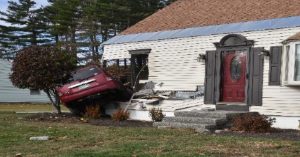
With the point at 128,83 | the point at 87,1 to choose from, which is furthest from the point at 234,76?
the point at 87,1

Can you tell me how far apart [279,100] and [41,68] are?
8.99m

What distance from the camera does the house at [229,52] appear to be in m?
15.9

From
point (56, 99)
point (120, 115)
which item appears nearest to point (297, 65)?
point (120, 115)

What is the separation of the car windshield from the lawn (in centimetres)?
608

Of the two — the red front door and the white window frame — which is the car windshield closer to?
the red front door

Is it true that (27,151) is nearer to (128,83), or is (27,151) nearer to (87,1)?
(128,83)

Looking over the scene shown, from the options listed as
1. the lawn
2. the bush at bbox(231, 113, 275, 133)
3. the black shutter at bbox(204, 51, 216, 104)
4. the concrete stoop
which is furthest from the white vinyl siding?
the lawn

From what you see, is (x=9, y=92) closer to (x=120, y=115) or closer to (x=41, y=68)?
(x=41, y=68)

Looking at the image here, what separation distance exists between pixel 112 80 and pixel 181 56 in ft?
9.19

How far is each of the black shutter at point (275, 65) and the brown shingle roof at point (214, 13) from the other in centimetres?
134

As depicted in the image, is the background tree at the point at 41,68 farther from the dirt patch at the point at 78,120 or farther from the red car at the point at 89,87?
the dirt patch at the point at 78,120

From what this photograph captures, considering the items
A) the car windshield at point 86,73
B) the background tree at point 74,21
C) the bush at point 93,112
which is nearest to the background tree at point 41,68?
the car windshield at point 86,73

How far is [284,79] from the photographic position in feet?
51.4

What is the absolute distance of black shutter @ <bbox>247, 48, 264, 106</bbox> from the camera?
16.6m
